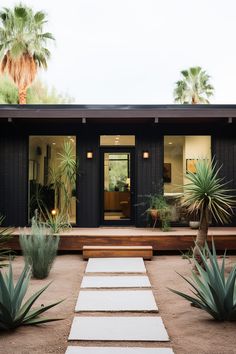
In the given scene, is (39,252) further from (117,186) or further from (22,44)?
(22,44)

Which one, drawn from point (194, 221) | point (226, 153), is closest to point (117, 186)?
point (194, 221)

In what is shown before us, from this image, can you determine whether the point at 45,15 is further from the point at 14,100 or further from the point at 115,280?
the point at 115,280

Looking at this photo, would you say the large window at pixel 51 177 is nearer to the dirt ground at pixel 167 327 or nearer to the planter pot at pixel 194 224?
the planter pot at pixel 194 224

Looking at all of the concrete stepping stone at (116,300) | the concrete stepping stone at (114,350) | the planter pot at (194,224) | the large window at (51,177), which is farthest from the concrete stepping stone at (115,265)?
the concrete stepping stone at (114,350)

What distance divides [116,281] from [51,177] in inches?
189

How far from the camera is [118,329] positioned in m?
4.66

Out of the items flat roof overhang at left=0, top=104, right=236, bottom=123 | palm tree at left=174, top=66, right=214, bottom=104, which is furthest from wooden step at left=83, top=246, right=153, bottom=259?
palm tree at left=174, top=66, right=214, bottom=104

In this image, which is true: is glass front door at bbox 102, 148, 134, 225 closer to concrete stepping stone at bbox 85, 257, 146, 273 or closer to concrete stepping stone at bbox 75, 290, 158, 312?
concrete stepping stone at bbox 85, 257, 146, 273

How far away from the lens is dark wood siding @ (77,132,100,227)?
1104 centimetres

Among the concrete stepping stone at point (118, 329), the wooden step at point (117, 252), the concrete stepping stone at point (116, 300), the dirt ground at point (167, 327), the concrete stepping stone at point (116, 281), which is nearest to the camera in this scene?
the dirt ground at point (167, 327)

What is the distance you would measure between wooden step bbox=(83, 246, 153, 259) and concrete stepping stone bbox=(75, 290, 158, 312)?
2584 mm

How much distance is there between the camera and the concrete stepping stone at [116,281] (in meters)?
6.56

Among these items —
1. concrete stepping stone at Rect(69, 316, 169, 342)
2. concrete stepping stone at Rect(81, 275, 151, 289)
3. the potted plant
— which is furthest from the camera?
the potted plant

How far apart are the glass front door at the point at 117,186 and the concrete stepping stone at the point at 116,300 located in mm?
5058
